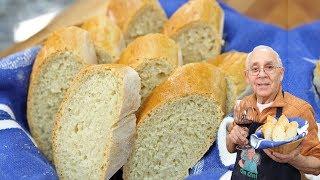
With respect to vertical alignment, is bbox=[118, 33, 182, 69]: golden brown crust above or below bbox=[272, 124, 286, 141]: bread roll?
below

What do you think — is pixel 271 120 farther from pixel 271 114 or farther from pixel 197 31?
pixel 197 31

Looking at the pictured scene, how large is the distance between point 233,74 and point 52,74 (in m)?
0.36

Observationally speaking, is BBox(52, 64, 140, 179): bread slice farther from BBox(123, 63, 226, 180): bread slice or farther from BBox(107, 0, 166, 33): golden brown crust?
BBox(107, 0, 166, 33): golden brown crust

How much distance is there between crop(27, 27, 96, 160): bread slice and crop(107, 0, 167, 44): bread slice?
174mm

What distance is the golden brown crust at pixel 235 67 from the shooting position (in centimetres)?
104

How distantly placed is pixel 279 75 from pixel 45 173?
0.44 m

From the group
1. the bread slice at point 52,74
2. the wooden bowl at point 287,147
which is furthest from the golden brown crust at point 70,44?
the wooden bowl at point 287,147

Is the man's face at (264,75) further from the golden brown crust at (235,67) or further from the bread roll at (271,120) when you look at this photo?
the golden brown crust at (235,67)

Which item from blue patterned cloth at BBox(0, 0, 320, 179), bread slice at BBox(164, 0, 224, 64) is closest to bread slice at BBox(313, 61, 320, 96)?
blue patterned cloth at BBox(0, 0, 320, 179)

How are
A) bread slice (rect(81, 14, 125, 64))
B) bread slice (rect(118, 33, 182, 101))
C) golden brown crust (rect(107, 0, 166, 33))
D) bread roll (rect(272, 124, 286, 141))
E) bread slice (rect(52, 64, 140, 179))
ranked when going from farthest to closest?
golden brown crust (rect(107, 0, 166, 33))
bread slice (rect(81, 14, 125, 64))
bread slice (rect(118, 33, 182, 101))
bread slice (rect(52, 64, 140, 179))
bread roll (rect(272, 124, 286, 141))

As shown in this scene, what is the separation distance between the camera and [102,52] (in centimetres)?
124

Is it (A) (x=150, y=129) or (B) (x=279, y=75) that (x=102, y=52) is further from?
(B) (x=279, y=75)

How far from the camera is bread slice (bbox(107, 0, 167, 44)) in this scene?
1.38 m

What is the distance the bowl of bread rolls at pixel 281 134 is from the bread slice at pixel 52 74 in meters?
0.53
